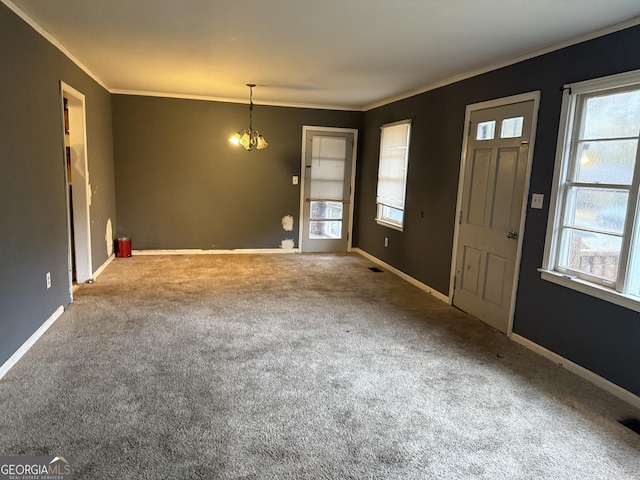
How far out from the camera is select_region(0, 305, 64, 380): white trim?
8.82 feet

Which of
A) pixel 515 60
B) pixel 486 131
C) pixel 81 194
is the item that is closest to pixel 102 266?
pixel 81 194

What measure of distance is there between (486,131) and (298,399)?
2960 mm

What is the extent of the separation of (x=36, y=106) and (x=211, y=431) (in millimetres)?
2740

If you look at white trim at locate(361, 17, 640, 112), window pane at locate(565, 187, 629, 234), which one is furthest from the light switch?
white trim at locate(361, 17, 640, 112)

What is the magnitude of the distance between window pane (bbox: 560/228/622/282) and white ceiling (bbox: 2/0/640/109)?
137 cm

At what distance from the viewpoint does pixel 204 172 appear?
6.40 meters

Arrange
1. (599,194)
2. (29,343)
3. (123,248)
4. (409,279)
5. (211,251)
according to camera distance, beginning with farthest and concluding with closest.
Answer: (211,251), (123,248), (409,279), (29,343), (599,194)

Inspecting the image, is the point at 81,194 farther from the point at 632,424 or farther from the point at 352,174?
the point at 632,424

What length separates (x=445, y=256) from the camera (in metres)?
4.61

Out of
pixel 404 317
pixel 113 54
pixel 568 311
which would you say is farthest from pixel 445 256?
pixel 113 54

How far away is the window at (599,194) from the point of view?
265cm

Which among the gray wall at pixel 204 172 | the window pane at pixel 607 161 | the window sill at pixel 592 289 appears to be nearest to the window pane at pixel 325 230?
the gray wall at pixel 204 172

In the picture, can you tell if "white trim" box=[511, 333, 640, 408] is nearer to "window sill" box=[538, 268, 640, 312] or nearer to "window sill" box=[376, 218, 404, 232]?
"window sill" box=[538, 268, 640, 312]

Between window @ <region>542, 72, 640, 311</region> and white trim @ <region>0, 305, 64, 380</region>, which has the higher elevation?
window @ <region>542, 72, 640, 311</region>
